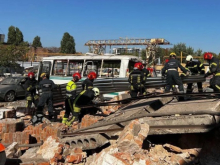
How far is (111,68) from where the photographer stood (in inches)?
429

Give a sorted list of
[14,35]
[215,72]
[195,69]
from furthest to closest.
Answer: [14,35] → [195,69] → [215,72]

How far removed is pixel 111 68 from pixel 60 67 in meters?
2.43

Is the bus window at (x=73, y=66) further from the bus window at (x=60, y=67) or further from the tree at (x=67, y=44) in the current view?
the tree at (x=67, y=44)

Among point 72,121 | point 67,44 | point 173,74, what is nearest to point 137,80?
point 173,74

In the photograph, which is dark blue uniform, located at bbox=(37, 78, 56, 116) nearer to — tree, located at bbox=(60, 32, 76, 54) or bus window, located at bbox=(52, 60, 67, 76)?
bus window, located at bbox=(52, 60, 67, 76)

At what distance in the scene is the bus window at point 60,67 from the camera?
1146 cm

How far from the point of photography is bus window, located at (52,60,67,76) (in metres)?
11.5

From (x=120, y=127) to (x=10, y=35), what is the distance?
212ft

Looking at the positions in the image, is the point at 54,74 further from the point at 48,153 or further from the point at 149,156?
the point at 149,156

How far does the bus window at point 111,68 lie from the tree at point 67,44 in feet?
175

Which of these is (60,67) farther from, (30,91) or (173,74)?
(173,74)

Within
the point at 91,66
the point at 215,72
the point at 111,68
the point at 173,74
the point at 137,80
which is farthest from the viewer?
the point at 91,66

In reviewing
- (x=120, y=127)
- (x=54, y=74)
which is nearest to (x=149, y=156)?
(x=120, y=127)

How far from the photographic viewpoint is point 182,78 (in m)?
7.90
